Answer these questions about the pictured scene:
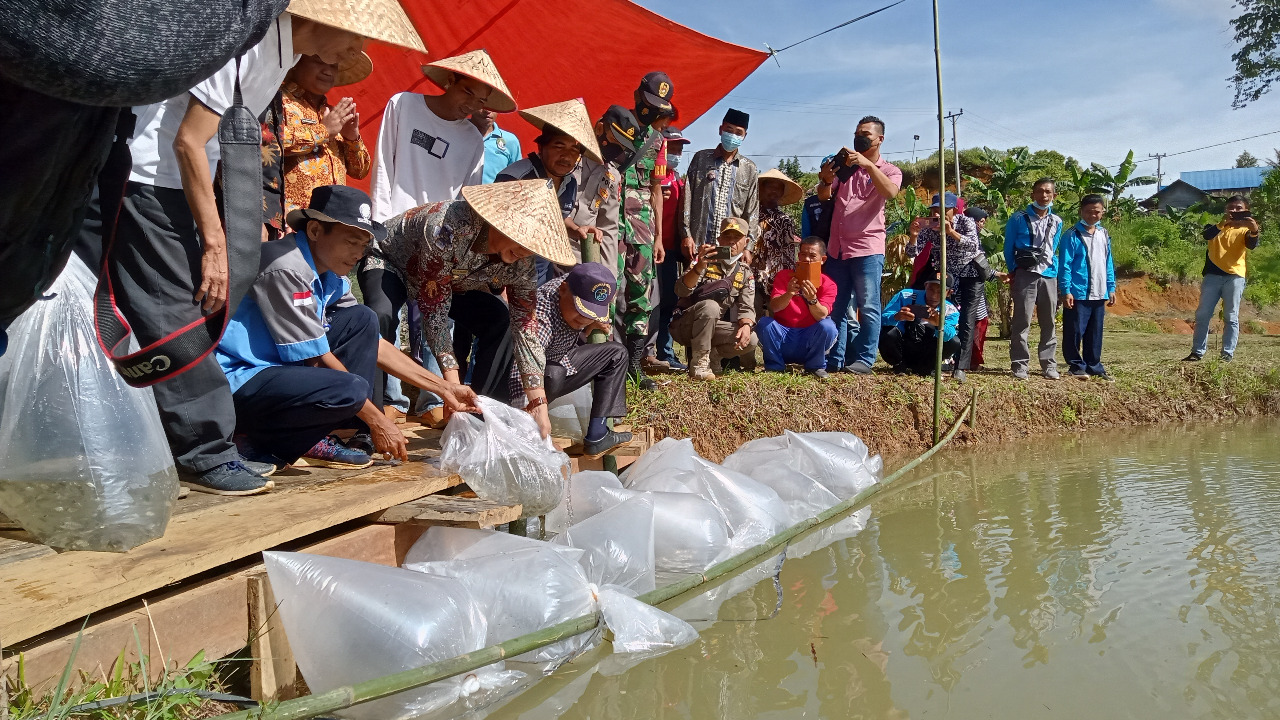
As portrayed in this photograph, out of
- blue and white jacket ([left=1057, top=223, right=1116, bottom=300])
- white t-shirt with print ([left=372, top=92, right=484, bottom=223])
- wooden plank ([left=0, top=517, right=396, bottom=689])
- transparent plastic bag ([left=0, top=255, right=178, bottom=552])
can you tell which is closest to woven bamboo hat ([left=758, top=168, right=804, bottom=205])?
blue and white jacket ([left=1057, top=223, right=1116, bottom=300])

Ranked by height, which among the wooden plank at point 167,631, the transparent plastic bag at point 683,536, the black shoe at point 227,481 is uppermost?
the black shoe at point 227,481

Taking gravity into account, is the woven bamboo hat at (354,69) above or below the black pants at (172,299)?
above

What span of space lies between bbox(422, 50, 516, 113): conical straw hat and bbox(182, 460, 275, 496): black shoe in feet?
6.38

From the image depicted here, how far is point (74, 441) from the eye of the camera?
5.09ft

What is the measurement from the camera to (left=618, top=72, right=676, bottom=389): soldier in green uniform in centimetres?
Result: 494

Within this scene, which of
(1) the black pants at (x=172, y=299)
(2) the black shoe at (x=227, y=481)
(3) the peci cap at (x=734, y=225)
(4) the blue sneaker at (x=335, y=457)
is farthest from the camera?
(3) the peci cap at (x=734, y=225)

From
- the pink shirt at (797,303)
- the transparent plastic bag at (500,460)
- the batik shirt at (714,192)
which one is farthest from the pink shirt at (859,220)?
the transparent plastic bag at (500,460)

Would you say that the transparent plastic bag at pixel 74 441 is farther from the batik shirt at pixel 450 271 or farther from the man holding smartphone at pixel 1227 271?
the man holding smartphone at pixel 1227 271

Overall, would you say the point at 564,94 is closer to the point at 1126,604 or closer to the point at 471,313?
the point at 471,313

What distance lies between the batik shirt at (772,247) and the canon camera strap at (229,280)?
4.72 m

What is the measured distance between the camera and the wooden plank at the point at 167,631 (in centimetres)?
162

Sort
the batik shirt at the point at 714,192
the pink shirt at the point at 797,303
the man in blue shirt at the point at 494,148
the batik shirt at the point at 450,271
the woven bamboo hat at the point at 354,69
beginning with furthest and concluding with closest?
1. the pink shirt at the point at 797,303
2. the batik shirt at the point at 714,192
3. the man in blue shirt at the point at 494,148
4. the woven bamboo hat at the point at 354,69
5. the batik shirt at the point at 450,271

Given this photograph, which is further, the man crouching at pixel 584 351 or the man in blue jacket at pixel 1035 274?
the man in blue jacket at pixel 1035 274

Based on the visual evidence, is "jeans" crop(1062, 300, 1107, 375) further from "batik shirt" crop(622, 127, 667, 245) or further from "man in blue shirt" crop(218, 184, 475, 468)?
"man in blue shirt" crop(218, 184, 475, 468)
